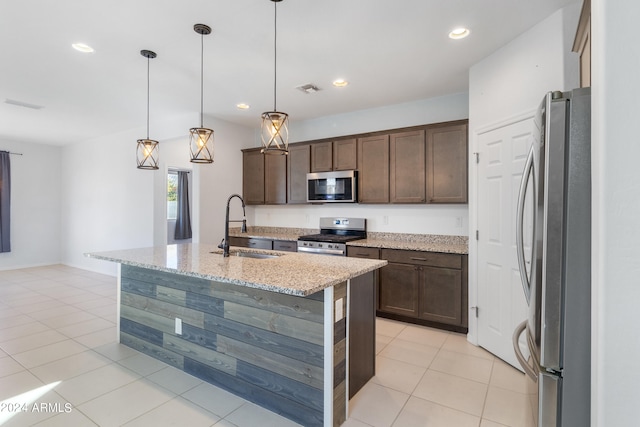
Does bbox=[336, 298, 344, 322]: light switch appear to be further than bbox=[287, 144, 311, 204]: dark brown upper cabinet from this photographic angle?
No

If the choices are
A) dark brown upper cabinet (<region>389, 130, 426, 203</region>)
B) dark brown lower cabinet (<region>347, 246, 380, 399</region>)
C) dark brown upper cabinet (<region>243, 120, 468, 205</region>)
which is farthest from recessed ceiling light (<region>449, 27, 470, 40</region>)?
dark brown lower cabinet (<region>347, 246, 380, 399</region>)

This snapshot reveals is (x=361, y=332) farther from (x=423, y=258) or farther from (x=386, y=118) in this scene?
(x=386, y=118)

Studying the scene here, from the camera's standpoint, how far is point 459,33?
2568 mm

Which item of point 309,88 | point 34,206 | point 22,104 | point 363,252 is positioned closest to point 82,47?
point 309,88

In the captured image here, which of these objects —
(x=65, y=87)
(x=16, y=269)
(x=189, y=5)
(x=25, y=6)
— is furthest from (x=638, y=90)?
(x=16, y=269)

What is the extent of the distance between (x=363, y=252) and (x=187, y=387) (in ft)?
7.47

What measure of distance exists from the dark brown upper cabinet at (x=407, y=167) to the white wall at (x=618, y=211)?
286 centimetres

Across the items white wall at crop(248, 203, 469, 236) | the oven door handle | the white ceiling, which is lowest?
the oven door handle

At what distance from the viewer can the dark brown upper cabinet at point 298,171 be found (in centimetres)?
477

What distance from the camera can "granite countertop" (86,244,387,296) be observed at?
173 cm

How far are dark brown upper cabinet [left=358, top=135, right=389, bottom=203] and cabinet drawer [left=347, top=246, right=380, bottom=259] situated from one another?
2.25 ft

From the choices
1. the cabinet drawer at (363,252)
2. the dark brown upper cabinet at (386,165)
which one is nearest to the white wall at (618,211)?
the dark brown upper cabinet at (386,165)

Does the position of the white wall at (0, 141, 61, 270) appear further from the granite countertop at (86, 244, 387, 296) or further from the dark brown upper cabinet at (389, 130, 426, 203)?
the dark brown upper cabinet at (389, 130, 426, 203)

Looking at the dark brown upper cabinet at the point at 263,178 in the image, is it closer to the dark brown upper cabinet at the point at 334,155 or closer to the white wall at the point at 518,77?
the dark brown upper cabinet at the point at 334,155
